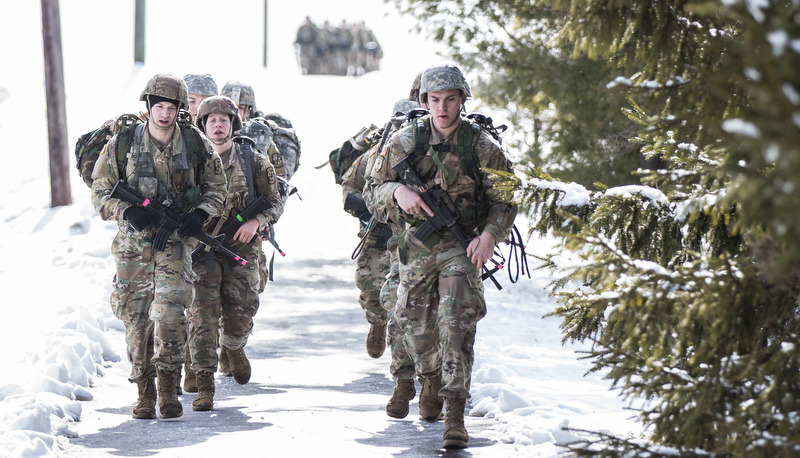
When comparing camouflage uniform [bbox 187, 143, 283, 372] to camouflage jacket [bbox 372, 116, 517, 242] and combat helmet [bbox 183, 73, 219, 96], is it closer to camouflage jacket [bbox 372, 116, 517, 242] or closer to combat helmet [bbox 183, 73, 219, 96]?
combat helmet [bbox 183, 73, 219, 96]

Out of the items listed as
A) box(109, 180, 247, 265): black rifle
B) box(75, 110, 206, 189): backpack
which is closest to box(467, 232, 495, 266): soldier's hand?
box(109, 180, 247, 265): black rifle

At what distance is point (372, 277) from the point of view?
8359mm

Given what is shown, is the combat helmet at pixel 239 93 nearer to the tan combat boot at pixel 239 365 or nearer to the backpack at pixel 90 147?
the backpack at pixel 90 147

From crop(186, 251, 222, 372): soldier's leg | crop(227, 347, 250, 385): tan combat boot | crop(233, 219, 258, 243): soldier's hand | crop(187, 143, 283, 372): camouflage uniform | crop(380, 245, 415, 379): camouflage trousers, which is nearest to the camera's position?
crop(380, 245, 415, 379): camouflage trousers

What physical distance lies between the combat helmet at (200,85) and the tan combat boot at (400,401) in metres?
3.50

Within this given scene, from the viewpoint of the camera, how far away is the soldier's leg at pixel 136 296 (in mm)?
6375

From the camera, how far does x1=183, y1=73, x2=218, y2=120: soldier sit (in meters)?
8.33

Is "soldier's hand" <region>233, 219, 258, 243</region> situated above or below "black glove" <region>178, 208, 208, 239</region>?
below

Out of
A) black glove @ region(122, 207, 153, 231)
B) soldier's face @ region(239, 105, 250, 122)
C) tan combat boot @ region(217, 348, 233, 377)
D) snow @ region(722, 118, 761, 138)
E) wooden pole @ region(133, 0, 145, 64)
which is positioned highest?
wooden pole @ region(133, 0, 145, 64)

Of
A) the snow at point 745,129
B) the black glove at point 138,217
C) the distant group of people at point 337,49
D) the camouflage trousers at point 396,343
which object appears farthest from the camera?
the distant group of people at point 337,49

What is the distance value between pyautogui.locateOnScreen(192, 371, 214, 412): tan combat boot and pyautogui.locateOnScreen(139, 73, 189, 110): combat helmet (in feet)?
6.41

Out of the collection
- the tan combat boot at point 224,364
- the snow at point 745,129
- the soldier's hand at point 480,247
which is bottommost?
the tan combat boot at point 224,364

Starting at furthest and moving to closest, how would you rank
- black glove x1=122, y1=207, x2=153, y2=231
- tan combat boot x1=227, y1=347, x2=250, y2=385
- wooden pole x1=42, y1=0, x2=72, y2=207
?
1. wooden pole x1=42, y1=0, x2=72, y2=207
2. tan combat boot x1=227, y1=347, x2=250, y2=385
3. black glove x1=122, y1=207, x2=153, y2=231

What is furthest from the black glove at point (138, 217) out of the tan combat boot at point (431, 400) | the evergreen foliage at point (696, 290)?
the evergreen foliage at point (696, 290)
